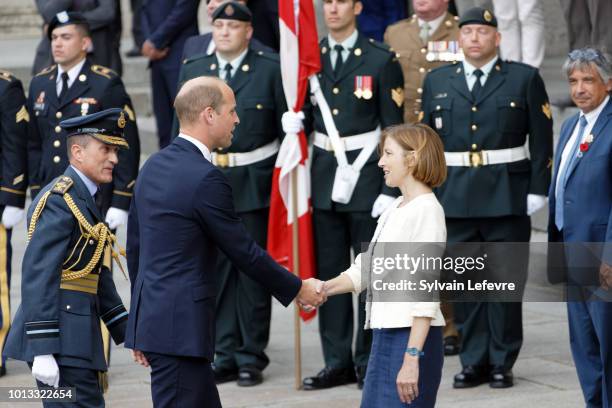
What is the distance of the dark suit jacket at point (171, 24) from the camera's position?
1050 centimetres

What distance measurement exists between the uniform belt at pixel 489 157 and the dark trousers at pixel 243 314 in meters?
1.15

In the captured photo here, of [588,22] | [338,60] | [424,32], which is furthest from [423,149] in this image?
[588,22]

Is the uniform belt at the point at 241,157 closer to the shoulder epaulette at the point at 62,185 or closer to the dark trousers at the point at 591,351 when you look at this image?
the dark trousers at the point at 591,351

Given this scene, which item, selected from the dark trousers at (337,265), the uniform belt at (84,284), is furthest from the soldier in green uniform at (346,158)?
the uniform belt at (84,284)

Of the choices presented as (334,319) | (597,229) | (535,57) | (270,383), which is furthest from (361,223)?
(535,57)

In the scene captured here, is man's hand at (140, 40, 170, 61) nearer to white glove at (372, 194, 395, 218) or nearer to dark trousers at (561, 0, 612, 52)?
dark trousers at (561, 0, 612, 52)

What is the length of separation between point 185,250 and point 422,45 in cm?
376

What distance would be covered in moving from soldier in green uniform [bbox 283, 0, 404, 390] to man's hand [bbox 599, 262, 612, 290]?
155cm

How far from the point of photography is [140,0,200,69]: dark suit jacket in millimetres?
10500

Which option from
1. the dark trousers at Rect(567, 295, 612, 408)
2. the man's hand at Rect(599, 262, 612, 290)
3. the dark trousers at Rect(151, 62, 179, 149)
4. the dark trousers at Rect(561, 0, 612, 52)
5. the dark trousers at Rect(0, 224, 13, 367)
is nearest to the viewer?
the man's hand at Rect(599, 262, 612, 290)

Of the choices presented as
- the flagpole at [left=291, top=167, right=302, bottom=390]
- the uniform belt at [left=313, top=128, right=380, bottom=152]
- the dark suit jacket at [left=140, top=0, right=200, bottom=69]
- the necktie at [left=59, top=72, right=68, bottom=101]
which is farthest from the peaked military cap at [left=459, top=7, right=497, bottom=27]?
the dark suit jacket at [left=140, top=0, right=200, bottom=69]

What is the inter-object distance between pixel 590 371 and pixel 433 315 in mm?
1633

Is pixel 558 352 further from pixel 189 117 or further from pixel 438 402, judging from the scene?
pixel 189 117

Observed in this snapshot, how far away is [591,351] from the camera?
6.20 m
